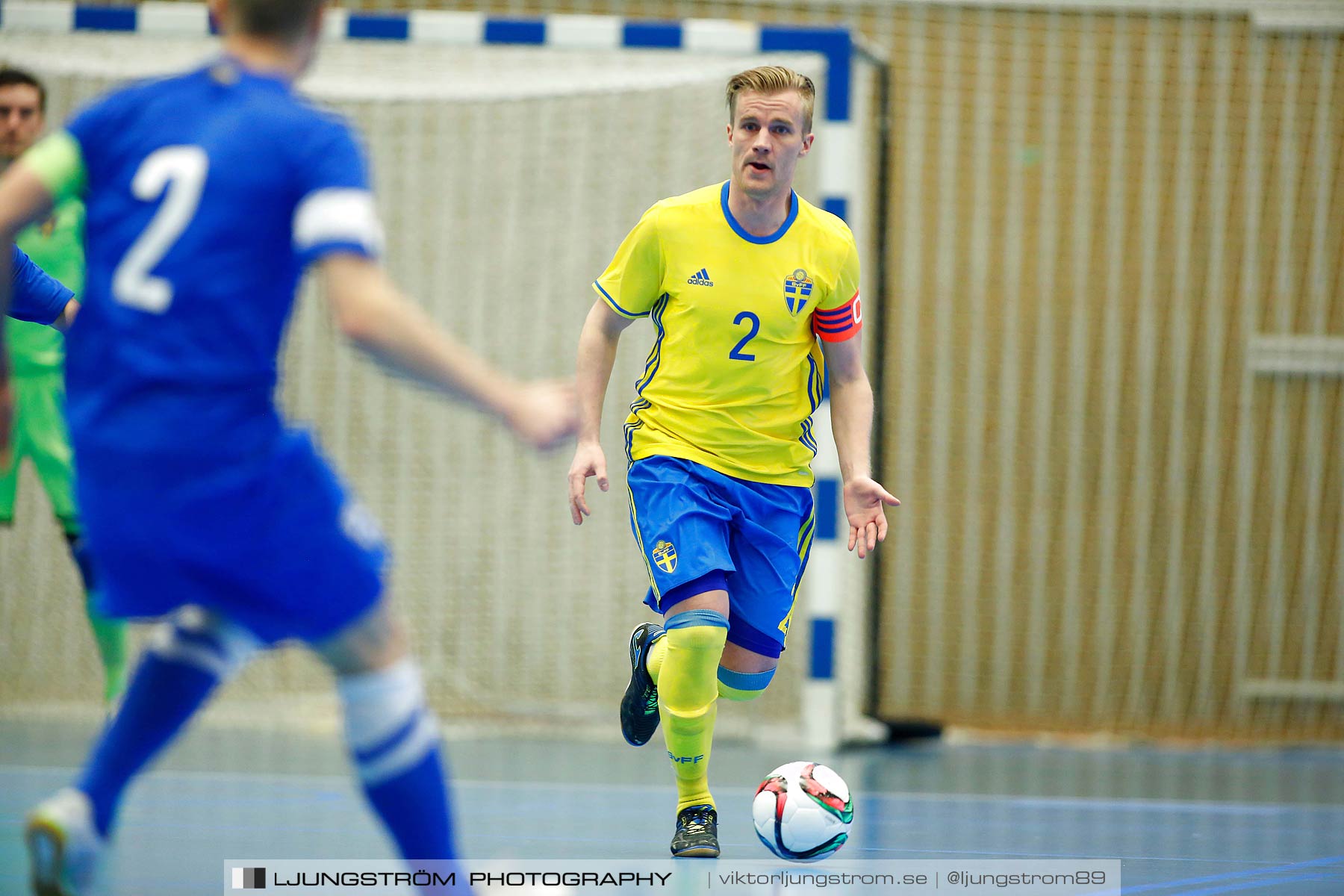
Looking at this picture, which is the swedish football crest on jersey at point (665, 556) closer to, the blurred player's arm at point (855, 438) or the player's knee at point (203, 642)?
the blurred player's arm at point (855, 438)

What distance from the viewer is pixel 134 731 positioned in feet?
8.35

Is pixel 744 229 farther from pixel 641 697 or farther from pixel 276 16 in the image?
pixel 276 16

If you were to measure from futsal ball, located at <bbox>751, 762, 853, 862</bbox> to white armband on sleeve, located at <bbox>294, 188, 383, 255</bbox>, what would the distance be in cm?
195

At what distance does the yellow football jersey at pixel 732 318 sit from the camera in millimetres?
4047

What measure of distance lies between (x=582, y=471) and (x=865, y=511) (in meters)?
0.74

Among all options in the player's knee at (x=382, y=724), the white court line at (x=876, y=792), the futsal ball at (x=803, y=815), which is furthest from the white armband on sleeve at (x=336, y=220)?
the white court line at (x=876, y=792)

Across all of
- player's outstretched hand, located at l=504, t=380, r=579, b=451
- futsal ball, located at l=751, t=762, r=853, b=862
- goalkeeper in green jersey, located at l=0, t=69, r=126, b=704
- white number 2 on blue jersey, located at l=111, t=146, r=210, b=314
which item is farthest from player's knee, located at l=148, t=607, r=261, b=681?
goalkeeper in green jersey, located at l=0, t=69, r=126, b=704

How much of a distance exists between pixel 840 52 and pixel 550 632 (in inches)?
129

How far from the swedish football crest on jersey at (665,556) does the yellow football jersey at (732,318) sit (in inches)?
11.0

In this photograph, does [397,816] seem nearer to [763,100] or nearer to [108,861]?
[108,861]

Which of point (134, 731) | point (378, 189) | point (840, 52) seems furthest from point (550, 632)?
point (134, 731)

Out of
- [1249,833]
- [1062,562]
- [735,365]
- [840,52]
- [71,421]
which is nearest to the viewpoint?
[71,421]

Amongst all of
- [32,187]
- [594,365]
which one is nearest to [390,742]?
[32,187]

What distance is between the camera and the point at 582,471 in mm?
3873
